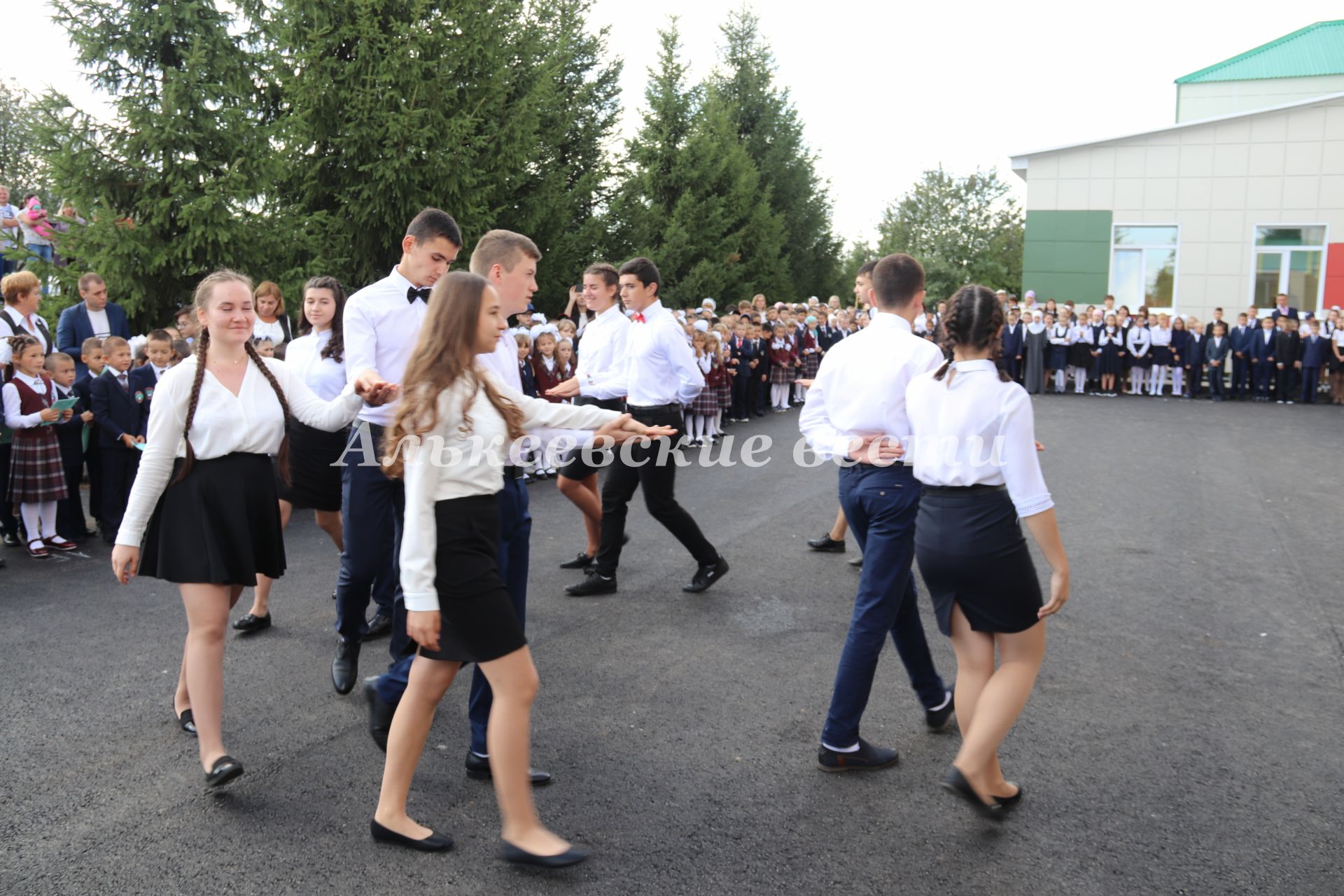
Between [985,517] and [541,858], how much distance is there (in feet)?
5.96

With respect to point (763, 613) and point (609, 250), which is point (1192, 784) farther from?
point (609, 250)

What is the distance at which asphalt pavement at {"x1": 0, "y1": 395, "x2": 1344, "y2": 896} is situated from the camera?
3.33 m

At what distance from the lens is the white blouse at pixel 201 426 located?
3836 mm

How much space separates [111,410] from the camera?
8.22 m

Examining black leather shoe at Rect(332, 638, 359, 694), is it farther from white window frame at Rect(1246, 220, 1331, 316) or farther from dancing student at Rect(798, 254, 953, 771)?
white window frame at Rect(1246, 220, 1331, 316)

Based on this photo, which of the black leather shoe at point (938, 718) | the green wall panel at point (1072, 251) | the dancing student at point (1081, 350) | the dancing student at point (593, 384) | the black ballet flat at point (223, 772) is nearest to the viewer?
→ the black ballet flat at point (223, 772)

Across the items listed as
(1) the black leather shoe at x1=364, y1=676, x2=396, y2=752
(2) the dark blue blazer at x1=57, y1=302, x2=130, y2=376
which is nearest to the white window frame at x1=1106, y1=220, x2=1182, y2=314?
(2) the dark blue blazer at x1=57, y1=302, x2=130, y2=376

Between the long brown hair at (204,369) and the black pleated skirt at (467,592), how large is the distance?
4.26 feet

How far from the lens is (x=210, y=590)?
3893mm

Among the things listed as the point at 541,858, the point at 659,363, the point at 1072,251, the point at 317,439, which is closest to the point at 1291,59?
the point at 1072,251

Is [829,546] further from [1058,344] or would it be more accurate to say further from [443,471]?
[1058,344]

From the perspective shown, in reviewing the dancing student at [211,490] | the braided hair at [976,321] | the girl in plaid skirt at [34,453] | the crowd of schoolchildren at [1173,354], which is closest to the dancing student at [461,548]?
the dancing student at [211,490]

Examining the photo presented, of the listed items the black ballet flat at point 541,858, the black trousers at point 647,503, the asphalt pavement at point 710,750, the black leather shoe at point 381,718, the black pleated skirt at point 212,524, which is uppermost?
the black pleated skirt at point 212,524

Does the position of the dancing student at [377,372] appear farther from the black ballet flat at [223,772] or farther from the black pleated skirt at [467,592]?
the black pleated skirt at [467,592]
